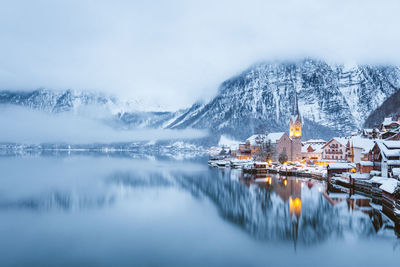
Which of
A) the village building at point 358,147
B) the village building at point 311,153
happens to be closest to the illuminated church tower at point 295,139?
the village building at point 311,153

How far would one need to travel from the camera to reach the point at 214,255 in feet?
80.5

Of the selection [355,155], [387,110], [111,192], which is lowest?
[111,192]

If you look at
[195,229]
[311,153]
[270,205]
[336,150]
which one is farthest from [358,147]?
[195,229]

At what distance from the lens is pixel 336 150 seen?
98.2m

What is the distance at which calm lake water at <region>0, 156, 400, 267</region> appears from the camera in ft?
78.2

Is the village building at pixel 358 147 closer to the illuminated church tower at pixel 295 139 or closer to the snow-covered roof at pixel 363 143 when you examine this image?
the snow-covered roof at pixel 363 143

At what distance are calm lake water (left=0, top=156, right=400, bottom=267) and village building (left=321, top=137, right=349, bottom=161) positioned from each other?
157 ft

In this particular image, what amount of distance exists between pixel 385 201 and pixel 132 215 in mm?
33776

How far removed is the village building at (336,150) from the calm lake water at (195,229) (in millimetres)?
47795

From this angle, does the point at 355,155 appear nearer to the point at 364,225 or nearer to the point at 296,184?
the point at 296,184

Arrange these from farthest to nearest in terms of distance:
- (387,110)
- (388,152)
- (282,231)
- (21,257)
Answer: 1. (387,110)
2. (388,152)
3. (282,231)
4. (21,257)

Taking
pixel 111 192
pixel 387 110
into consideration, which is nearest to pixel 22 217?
pixel 111 192

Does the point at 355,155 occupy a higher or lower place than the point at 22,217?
higher

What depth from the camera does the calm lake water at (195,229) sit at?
23844mm
